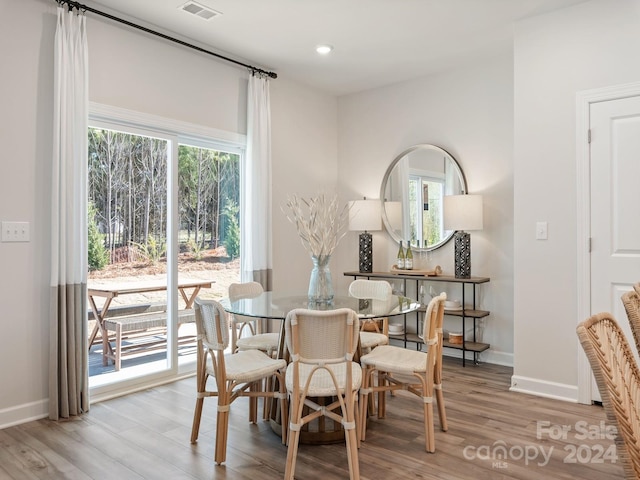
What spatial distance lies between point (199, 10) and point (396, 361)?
112 inches

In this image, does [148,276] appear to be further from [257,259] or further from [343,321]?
[343,321]

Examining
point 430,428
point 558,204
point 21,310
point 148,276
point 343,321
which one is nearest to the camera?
point 343,321

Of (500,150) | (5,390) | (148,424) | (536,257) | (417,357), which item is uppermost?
(500,150)

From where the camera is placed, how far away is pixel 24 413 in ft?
10.1

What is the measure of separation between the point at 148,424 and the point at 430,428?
5.80 feet

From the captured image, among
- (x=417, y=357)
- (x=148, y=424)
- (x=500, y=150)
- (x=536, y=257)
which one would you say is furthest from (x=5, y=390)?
(x=500, y=150)

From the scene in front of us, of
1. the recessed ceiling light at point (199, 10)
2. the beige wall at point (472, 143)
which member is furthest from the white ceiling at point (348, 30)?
the beige wall at point (472, 143)

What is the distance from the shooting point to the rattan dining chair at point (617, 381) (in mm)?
1017

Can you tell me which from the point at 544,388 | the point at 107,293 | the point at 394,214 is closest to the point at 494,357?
the point at 544,388

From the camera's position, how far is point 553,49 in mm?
3539

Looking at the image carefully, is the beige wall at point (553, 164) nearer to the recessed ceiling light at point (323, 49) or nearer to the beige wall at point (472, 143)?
→ the beige wall at point (472, 143)

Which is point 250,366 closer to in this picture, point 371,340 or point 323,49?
point 371,340

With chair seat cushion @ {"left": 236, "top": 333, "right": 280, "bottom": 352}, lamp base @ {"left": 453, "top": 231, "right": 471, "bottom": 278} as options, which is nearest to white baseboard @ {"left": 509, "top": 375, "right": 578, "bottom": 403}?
lamp base @ {"left": 453, "top": 231, "right": 471, "bottom": 278}

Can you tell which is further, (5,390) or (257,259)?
(257,259)
